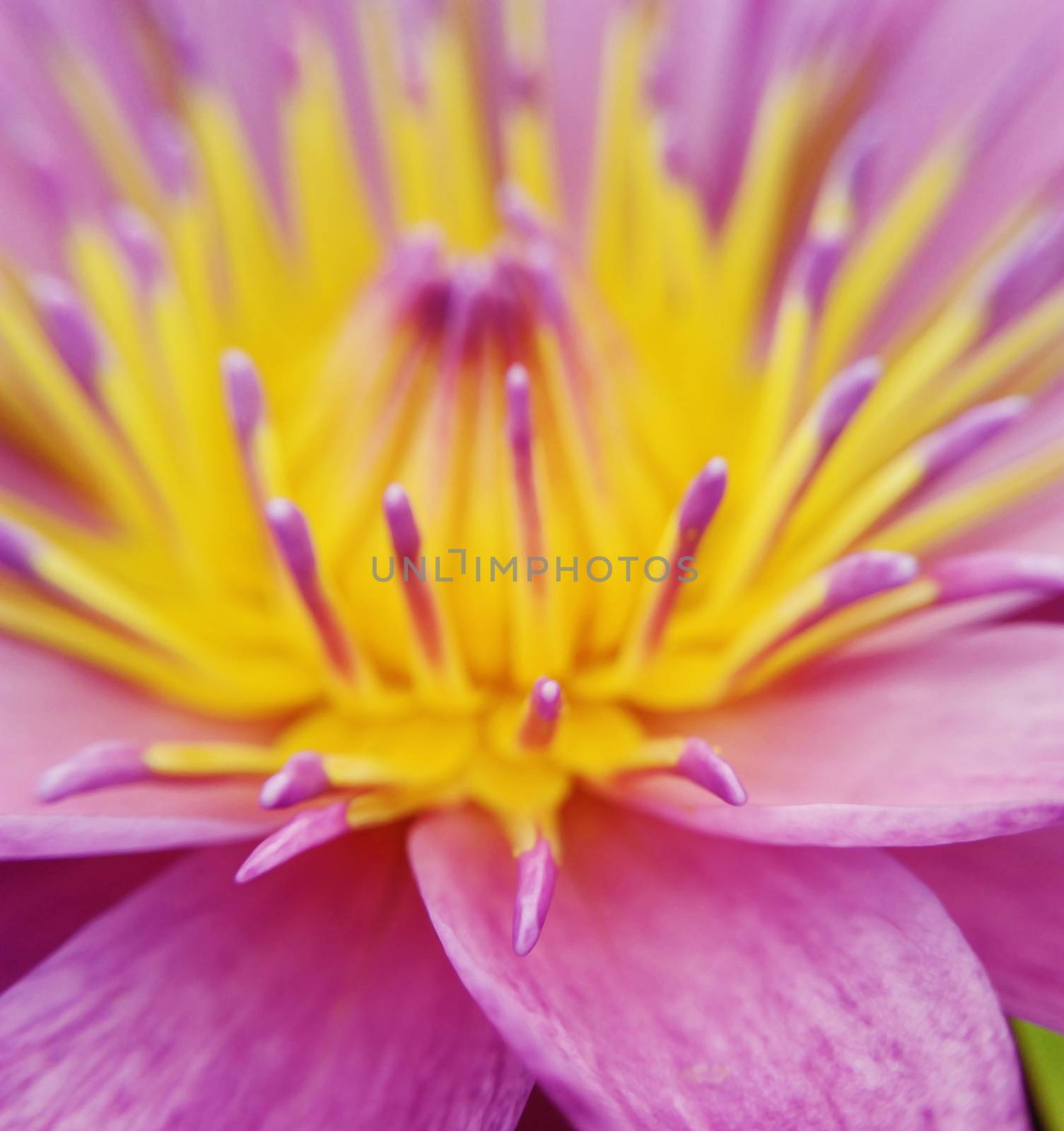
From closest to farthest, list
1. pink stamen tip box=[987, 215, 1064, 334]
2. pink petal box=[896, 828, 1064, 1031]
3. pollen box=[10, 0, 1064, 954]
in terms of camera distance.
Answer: pink petal box=[896, 828, 1064, 1031], pollen box=[10, 0, 1064, 954], pink stamen tip box=[987, 215, 1064, 334]

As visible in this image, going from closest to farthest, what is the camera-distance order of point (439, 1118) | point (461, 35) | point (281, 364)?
point (439, 1118), point (281, 364), point (461, 35)

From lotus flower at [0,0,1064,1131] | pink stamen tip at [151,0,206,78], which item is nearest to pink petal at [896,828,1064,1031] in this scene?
lotus flower at [0,0,1064,1131]

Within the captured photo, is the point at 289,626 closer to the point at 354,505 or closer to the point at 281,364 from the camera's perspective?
the point at 354,505

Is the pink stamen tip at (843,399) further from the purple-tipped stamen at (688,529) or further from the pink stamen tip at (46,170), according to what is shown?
the pink stamen tip at (46,170)

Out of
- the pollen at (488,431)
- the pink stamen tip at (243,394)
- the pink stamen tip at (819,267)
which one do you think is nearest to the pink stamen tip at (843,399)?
the pollen at (488,431)

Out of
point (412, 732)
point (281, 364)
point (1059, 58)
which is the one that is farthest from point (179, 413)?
point (1059, 58)

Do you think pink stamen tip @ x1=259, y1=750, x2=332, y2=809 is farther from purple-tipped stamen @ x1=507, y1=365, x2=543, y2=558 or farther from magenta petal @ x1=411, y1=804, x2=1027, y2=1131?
purple-tipped stamen @ x1=507, y1=365, x2=543, y2=558

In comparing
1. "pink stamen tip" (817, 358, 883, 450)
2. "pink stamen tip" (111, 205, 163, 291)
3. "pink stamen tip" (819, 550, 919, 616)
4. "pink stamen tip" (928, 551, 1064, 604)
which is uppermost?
"pink stamen tip" (111, 205, 163, 291)
